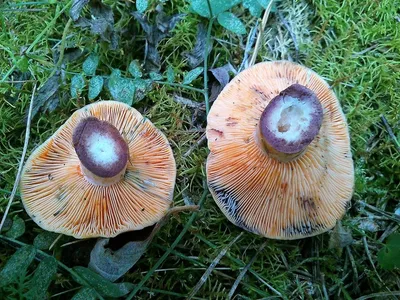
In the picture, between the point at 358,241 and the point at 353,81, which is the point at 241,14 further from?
the point at 358,241

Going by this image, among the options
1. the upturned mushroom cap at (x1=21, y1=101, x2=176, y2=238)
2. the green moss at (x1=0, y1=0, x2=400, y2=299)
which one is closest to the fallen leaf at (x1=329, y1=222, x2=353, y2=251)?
the green moss at (x1=0, y1=0, x2=400, y2=299)

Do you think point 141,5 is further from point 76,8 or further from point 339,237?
point 339,237

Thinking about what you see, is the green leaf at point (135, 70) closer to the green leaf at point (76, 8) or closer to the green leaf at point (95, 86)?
the green leaf at point (95, 86)

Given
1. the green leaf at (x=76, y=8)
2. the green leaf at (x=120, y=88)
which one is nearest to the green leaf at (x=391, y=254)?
the green leaf at (x=120, y=88)

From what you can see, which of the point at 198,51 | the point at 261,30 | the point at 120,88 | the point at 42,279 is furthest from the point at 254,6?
the point at 42,279

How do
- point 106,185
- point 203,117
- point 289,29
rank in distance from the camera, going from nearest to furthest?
point 106,185, point 203,117, point 289,29

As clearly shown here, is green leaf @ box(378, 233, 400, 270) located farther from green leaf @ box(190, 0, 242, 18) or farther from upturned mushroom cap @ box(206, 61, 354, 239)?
green leaf @ box(190, 0, 242, 18)

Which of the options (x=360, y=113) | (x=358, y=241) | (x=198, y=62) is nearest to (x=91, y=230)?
(x=198, y=62)
